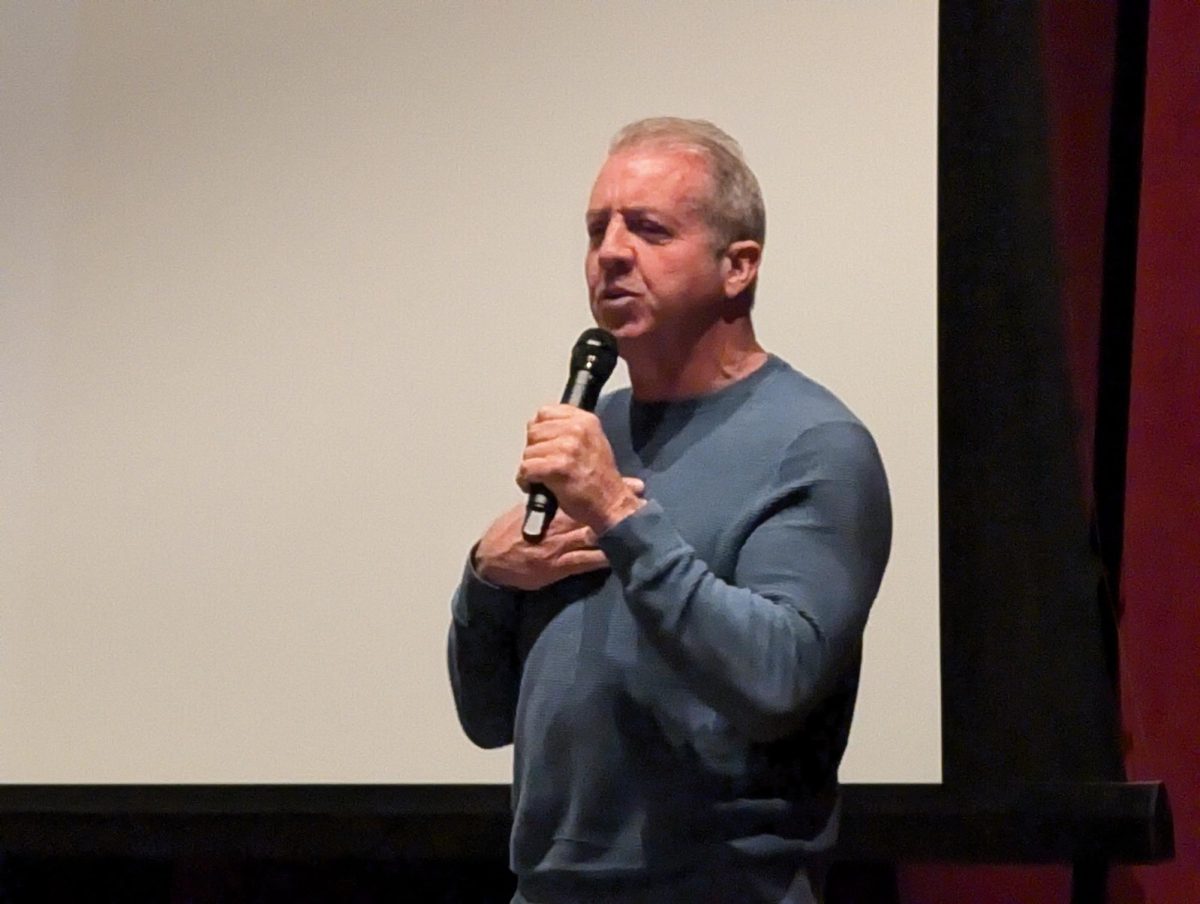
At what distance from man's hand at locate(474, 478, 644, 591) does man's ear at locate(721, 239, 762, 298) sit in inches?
8.3

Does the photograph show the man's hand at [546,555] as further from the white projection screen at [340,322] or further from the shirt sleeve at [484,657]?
the white projection screen at [340,322]

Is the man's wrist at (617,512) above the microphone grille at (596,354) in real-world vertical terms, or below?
below

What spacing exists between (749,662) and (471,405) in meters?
1.16

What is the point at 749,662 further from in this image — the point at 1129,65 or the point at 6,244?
the point at 6,244

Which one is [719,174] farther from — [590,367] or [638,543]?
[638,543]

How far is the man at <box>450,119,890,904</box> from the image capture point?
1041mm

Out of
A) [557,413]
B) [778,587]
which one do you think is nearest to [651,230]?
[557,413]

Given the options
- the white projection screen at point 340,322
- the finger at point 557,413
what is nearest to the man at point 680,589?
the finger at point 557,413

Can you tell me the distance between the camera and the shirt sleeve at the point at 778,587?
3.35 ft

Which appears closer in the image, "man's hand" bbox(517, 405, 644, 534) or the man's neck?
"man's hand" bbox(517, 405, 644, 534)

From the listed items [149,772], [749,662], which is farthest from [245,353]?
[749,662]

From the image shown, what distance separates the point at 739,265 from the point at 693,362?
0.26 feet

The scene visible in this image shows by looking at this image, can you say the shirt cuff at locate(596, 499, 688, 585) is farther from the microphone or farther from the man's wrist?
the microphone

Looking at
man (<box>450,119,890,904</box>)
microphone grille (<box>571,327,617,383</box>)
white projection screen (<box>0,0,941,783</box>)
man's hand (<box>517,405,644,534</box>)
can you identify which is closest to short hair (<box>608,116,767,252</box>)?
man (<box>450,119,890,904</box>)
